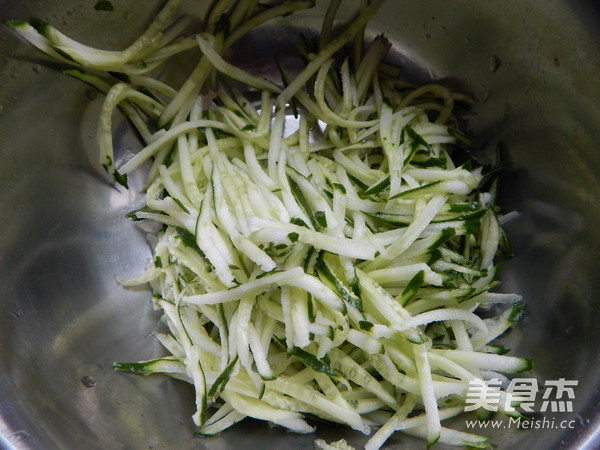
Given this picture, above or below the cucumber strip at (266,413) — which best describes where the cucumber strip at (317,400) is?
above

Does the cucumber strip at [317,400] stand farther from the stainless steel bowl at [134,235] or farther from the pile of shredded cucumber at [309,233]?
the stainless steel bowl at [134,235]

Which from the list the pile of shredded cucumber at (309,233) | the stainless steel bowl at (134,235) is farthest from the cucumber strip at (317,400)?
the stainless steel bowl at (134,235)

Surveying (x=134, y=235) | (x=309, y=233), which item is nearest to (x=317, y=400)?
(x=309, y=233)

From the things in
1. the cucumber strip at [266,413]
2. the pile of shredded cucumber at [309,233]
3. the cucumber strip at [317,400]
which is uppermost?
the pile of shredded cucumber at [309,233]

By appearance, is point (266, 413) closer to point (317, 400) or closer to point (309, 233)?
point (317, 400)

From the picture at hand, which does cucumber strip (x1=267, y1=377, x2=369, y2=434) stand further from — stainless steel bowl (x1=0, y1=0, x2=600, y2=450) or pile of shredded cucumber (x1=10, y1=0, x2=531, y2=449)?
stainless steel bowl (x1=0, y1=0, x2=600, y2=450)

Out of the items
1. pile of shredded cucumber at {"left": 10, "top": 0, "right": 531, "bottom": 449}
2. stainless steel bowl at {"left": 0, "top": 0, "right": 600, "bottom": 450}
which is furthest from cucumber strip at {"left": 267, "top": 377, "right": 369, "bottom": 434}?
stainless steel bowl at {"left": 0, "top": 0, "right": 600, "bottom": 450}
